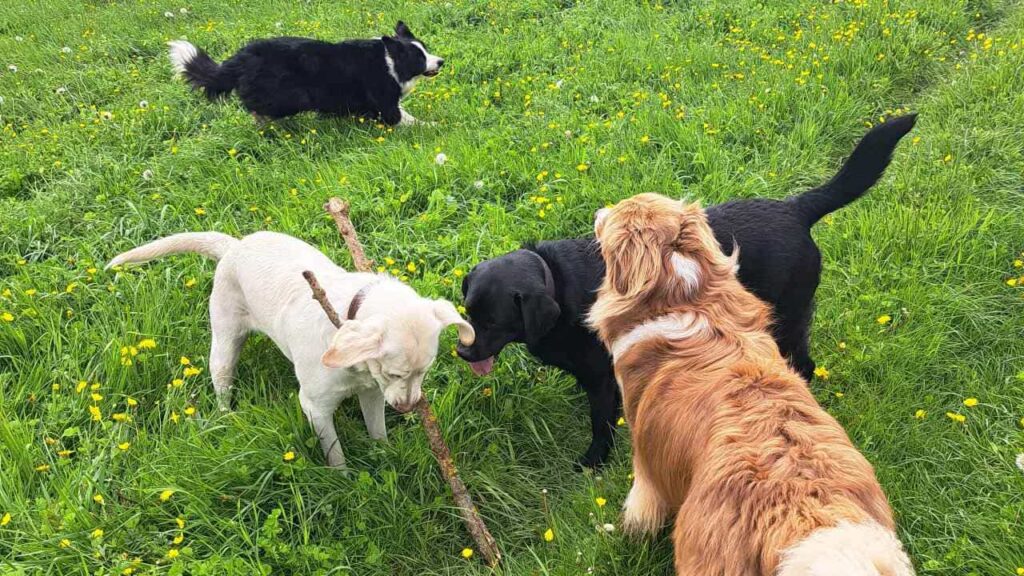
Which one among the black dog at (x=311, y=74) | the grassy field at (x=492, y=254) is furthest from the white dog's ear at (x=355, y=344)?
the black dog at (x=311, y=74)

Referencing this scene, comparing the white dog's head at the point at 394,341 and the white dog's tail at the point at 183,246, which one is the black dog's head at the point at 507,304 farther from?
the white dog's tail at the point at 183,246

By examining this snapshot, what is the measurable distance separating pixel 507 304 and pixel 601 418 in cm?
71

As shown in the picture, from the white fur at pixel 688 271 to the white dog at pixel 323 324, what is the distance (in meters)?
0.84

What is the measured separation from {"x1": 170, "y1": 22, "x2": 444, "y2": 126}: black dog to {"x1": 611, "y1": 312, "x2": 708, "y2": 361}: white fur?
4230mm

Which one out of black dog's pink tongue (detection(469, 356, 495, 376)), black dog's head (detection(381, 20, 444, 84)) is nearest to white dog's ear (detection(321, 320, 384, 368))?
black dog's pink tongue (detection(469, 356, 495, 376))

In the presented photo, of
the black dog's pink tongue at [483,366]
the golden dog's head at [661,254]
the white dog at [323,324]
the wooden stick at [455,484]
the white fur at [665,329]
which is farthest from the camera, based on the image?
the black dog's pink tongue at [483,366]

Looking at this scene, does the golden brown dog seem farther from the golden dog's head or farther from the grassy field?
the grassy field

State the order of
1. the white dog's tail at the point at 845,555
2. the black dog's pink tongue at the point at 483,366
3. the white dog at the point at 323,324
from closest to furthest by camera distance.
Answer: the white dog's tail at the point at 845,555 → the white dog at the point at 323,324 → the black dog's pink tongue at the point at 483,366

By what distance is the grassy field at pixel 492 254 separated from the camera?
2363 millimetres

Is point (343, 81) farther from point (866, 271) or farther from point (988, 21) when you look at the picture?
point (988, 21)

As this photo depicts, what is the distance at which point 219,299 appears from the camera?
2.90 m

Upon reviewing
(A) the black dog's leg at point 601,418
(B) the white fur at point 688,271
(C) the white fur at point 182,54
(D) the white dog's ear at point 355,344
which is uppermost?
(B) the white fur at point 688,271

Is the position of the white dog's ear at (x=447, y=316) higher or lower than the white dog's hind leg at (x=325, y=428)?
higher

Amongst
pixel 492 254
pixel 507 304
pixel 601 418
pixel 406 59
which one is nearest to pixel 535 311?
pixel 507 304
